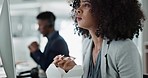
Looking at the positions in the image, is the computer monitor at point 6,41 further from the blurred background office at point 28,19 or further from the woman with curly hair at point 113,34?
the blurred background office at point 28,19

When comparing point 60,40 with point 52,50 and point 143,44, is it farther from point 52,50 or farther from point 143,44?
A: point 143,44

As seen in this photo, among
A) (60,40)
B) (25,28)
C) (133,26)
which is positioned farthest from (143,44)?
(133,26)

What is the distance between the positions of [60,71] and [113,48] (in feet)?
0.76

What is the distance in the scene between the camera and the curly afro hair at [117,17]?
3.03ft

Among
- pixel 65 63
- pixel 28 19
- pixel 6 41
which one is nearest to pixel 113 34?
pixel 65 63

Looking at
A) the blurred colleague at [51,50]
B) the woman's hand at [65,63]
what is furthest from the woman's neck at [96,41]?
the blurred colleague at [51,50]

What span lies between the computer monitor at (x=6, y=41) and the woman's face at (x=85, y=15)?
0.31 m

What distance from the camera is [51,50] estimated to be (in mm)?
1827

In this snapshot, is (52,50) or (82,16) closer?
(82,16)

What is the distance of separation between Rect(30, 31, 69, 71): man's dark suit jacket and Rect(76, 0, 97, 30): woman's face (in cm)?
85

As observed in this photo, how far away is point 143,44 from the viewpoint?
9.13 ft

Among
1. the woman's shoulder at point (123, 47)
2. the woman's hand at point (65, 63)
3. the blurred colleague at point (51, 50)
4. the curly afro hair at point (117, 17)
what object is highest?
the curly afro hair at point (117, 17)

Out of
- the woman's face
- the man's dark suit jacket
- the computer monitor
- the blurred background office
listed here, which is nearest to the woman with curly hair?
the woman's face

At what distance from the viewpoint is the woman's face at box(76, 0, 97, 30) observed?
38.4 inches
